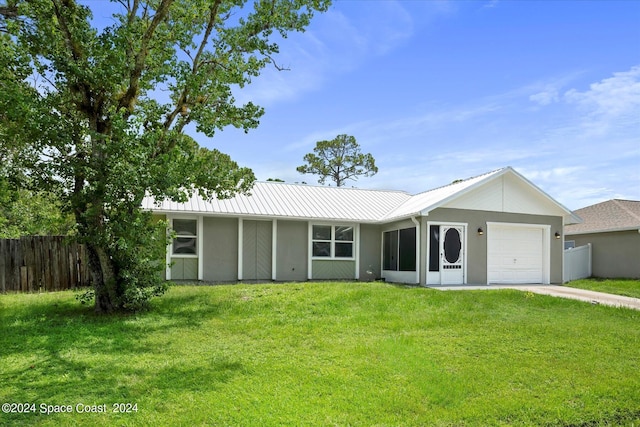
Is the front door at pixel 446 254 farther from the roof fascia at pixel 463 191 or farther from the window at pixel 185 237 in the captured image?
the window at pixel 185 237

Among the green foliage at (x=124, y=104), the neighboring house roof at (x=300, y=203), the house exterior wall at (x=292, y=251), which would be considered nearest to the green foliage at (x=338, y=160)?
the neighboring house roof at (x=300, y=203)

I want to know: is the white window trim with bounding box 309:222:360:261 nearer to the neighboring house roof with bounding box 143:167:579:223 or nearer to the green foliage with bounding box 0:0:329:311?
the neighboring house roof with bounding box 143:167:579:223

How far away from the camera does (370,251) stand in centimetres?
1700

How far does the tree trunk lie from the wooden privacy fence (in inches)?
137

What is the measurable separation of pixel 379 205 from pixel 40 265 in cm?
1289

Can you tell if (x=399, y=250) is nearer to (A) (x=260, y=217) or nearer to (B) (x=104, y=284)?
(A) (x=260, y=217)

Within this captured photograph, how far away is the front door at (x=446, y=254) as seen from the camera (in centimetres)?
1431

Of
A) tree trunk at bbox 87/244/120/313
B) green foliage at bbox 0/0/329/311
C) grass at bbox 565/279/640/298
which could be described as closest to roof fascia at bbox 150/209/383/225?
green foliage at bbox 0/0/329/311

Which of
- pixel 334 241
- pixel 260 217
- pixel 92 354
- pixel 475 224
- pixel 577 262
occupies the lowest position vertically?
pixel 92 354

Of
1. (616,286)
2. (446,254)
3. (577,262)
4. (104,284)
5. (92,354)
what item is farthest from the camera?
(577,262)

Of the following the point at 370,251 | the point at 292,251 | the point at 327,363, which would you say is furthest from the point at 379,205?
the point at 327,363

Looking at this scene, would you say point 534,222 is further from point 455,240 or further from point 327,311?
point 327,311

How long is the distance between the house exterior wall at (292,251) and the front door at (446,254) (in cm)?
477

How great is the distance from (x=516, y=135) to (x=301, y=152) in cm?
2358
